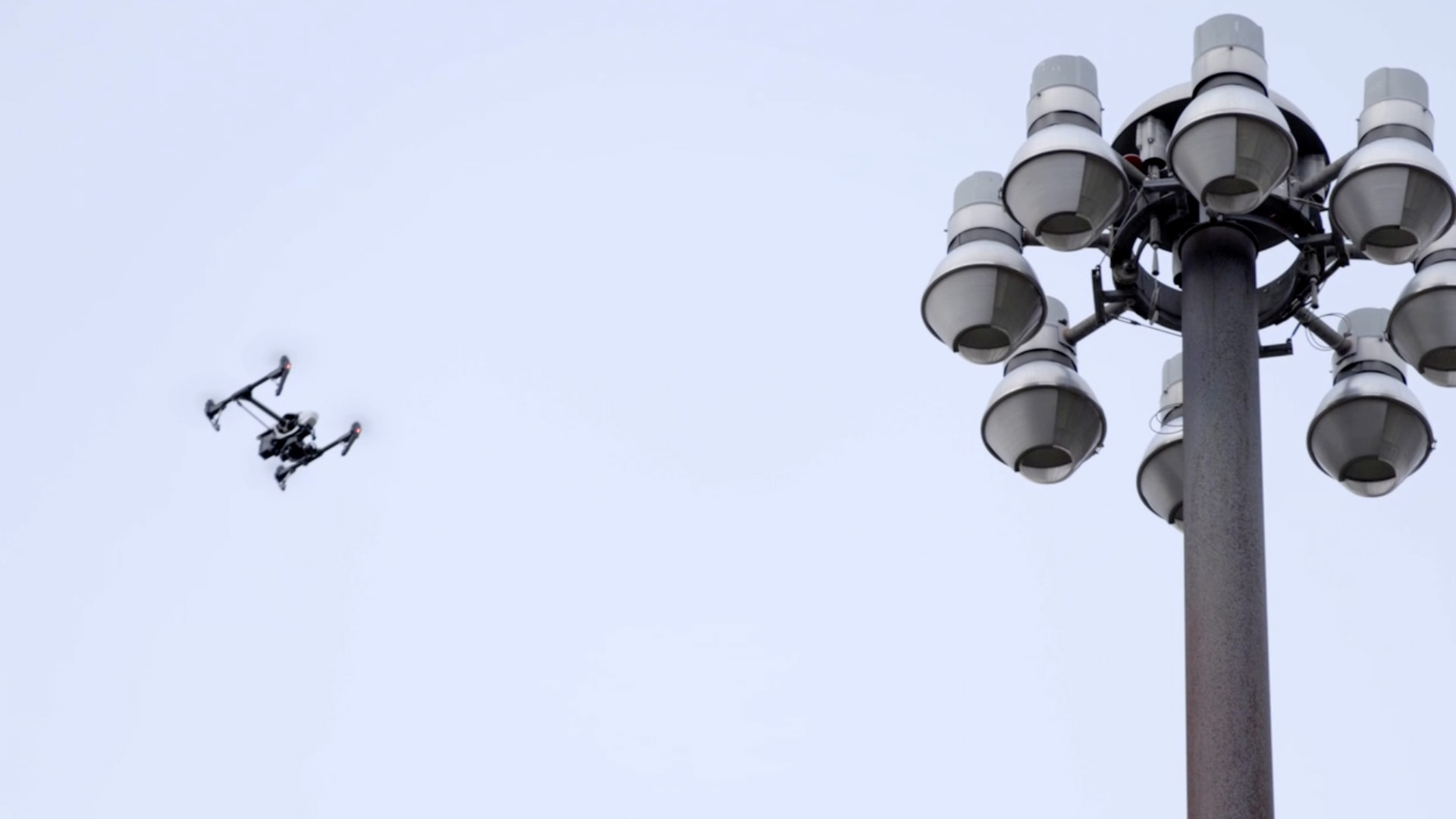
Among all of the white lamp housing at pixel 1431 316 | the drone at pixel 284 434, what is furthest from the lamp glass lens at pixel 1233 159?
the drone at pixel 284 434

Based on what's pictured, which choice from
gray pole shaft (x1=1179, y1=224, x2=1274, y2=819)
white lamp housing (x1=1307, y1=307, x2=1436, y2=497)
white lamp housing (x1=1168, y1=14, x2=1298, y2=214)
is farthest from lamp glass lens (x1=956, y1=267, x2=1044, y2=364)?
white lamp housing (x1=1307, y1=307, x2=1436, y2=497)

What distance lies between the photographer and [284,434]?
4112 centimetres

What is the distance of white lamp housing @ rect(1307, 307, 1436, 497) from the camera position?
8938 mm

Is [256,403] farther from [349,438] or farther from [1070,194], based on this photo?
[1070,194]

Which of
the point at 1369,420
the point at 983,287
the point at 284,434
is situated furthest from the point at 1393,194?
the point at 284,434

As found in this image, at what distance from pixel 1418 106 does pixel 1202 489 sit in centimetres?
183

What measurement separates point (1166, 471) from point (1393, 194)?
1.83m

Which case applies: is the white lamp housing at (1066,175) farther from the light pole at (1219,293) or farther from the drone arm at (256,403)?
the drone arm at (256,403)

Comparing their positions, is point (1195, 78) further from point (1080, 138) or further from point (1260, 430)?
point (1260, 430)

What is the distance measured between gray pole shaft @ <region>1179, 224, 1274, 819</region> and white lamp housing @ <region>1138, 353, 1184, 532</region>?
1.10 metres

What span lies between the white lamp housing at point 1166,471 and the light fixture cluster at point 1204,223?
0.03 m

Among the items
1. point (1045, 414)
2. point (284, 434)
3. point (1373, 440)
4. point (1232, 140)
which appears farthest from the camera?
point (284, 434)

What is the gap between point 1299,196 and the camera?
8680 millimetres

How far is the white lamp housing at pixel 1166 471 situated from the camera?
31.3 feet
